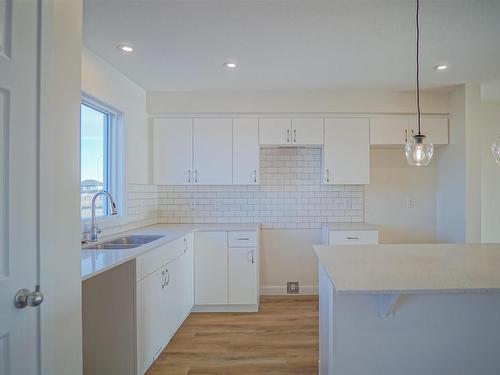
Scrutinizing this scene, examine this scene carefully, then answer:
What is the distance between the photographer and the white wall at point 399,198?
3730 millimetres

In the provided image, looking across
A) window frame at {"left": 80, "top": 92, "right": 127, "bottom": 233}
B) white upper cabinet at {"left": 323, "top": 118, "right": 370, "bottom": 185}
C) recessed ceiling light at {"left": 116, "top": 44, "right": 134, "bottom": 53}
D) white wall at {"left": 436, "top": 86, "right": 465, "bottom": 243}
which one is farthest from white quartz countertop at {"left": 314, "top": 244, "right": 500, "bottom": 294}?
recessed ceiling light at {"left": 116, "top": 44, "right": 134, "bottom": 53}

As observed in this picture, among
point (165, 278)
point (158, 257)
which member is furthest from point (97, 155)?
point (165, 278)

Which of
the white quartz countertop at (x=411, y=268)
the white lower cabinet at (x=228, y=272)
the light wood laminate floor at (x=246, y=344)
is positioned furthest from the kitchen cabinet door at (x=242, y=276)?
the white quartz countertop at (x=411, y=268)

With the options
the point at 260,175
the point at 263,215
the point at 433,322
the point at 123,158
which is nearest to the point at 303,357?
the point at 433,322

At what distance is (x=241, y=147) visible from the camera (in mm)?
3469

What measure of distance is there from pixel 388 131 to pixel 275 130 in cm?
128

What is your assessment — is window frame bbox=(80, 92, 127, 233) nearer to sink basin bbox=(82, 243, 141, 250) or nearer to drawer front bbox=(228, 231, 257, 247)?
sink basin bbox=(82, 243, 141, 250)

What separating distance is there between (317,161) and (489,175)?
2.15 meters

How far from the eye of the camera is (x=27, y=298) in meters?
0.98

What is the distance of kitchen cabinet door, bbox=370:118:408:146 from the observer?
3.41m

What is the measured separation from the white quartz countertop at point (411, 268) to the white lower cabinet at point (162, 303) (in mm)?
1214

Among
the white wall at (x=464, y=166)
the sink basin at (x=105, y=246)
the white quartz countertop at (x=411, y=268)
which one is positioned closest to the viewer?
the white quartz countertop at (x=411, y=268)

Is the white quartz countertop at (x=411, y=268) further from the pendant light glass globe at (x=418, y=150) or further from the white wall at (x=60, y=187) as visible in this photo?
the white wall at (x=60, y=187)

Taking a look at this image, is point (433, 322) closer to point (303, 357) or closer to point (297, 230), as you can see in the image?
point (303, 357)
